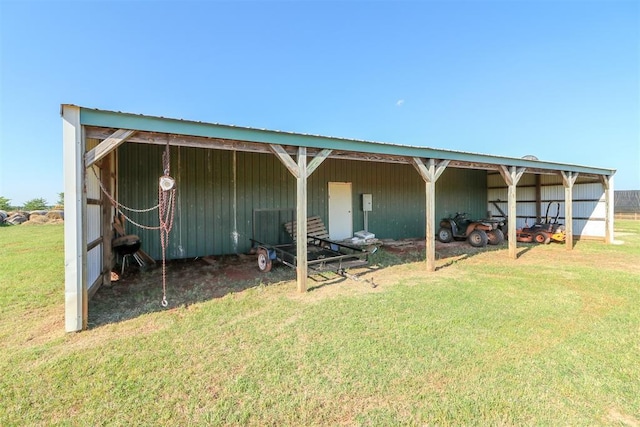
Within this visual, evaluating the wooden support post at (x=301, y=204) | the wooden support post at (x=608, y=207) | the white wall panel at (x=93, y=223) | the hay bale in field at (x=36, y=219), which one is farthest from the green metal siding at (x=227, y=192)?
the hay bale in field at (x=36, y=219)

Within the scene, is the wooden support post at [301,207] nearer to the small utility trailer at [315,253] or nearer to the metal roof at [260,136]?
the metal roof at [260,136]

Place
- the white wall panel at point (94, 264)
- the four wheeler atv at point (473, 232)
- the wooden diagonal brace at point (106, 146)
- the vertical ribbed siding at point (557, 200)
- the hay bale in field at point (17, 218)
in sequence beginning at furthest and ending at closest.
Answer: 1. the hay bale in field at point (17, 218)
2. the vertical ribbed siding at point (557, 200)
3. the four wheeler atv at point (473, 232)
4. the white wall panel at point (94, 264)
5. the wooden diagonal brace at point (106, 146)

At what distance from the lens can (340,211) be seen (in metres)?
8.76

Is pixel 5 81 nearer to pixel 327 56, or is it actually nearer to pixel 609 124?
pixel 327 56

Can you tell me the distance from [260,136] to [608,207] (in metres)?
11.0

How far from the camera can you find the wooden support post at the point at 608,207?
28.6ft

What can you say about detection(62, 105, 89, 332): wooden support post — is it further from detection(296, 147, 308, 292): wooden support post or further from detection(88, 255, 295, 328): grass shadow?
detection(296, 147, 308, 292): wooden support post

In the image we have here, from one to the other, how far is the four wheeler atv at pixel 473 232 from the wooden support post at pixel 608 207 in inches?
136

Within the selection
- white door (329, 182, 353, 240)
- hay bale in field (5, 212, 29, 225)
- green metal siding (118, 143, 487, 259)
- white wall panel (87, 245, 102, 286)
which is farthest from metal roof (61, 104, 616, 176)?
hay bale in field (5, 212, 29, 225)

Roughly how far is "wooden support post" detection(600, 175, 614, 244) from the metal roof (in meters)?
4.92

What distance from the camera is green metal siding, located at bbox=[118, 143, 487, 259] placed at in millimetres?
6277

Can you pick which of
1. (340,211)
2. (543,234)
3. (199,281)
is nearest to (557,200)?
(543,234)

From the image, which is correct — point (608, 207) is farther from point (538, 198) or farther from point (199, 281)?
point (199, 281)

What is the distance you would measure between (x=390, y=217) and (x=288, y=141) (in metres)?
6.32
